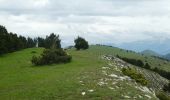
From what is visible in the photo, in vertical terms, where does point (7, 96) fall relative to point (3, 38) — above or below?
below

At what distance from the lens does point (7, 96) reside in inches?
1312

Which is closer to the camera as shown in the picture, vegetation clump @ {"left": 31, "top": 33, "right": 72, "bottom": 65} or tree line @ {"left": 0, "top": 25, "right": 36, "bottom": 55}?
vegetation clump @ {"left": 31, "top": 33, "right": 72, "bottom": 65}

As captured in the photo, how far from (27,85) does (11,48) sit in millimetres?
61364

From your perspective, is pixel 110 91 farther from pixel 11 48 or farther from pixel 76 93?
pixel 11 48

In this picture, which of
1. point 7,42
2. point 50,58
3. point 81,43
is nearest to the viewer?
point 50,58

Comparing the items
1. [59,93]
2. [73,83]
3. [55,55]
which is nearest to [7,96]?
[59,93]

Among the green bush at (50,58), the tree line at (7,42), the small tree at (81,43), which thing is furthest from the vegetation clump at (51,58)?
the small tree at (81,43)

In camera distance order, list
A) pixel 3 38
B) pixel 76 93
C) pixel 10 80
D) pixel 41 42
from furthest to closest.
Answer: pixel 41 42 → pixel 3 38 → pixel 10 80 → pixel 76 93

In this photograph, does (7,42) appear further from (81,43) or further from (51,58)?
(81,43)

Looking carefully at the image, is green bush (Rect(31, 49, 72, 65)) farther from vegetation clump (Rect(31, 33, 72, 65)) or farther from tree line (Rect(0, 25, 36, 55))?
tree line (Rect(0, 25, 36, 55))

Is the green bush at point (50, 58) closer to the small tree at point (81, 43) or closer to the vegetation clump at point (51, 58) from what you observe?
the vegetation clump at point (51, 58)

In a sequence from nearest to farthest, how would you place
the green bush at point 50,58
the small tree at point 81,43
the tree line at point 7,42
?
the green bush at point 50,58 < the tree line at point 7,42 < the small tree at point 81,43

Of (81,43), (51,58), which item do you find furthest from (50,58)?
(81,43)

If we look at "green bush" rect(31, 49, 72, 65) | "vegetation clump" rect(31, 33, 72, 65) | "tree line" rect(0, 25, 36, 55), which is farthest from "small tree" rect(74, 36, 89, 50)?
"green bush" rect(31, 49, 72, 65)
